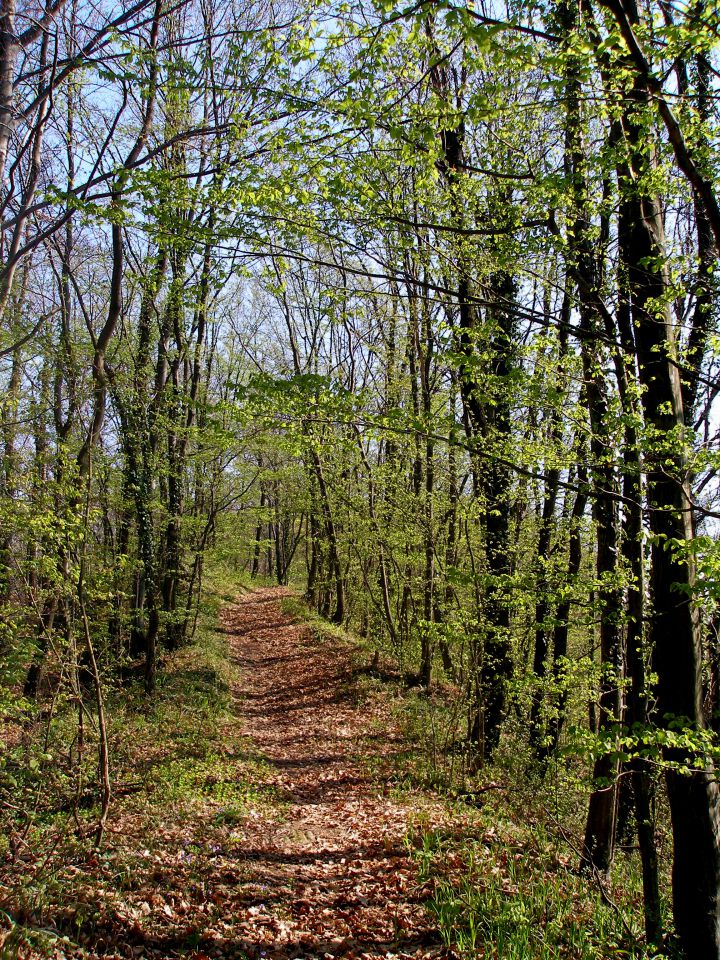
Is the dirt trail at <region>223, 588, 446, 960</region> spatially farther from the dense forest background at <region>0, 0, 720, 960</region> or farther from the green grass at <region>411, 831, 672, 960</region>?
the dense forest background at <region>0, 0, 720, 960</region>

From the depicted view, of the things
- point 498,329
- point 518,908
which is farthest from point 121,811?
point 498,329

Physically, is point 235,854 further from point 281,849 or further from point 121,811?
point 121,811

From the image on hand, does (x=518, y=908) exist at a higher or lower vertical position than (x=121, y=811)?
higher

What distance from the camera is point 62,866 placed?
4.97m

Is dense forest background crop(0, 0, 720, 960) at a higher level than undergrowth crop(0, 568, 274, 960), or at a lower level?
higher

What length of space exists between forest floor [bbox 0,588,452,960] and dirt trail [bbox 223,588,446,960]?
0.06 ft

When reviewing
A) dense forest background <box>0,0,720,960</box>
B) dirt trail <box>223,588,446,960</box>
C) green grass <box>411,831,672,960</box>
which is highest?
dense forest background <box>0,0,720,960</box>

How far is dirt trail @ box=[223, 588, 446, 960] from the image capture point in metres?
4.66

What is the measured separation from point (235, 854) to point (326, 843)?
1114 millimetres

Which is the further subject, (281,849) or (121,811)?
(121,811)

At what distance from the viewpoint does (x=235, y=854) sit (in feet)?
19.3

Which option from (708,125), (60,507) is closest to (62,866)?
(60,507)

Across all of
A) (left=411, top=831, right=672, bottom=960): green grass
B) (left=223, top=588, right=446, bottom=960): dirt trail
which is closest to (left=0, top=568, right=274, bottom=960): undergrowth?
(left=223, top=588, right=446, bottom=960): dirt trail

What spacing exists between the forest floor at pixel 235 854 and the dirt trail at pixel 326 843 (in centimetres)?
2
